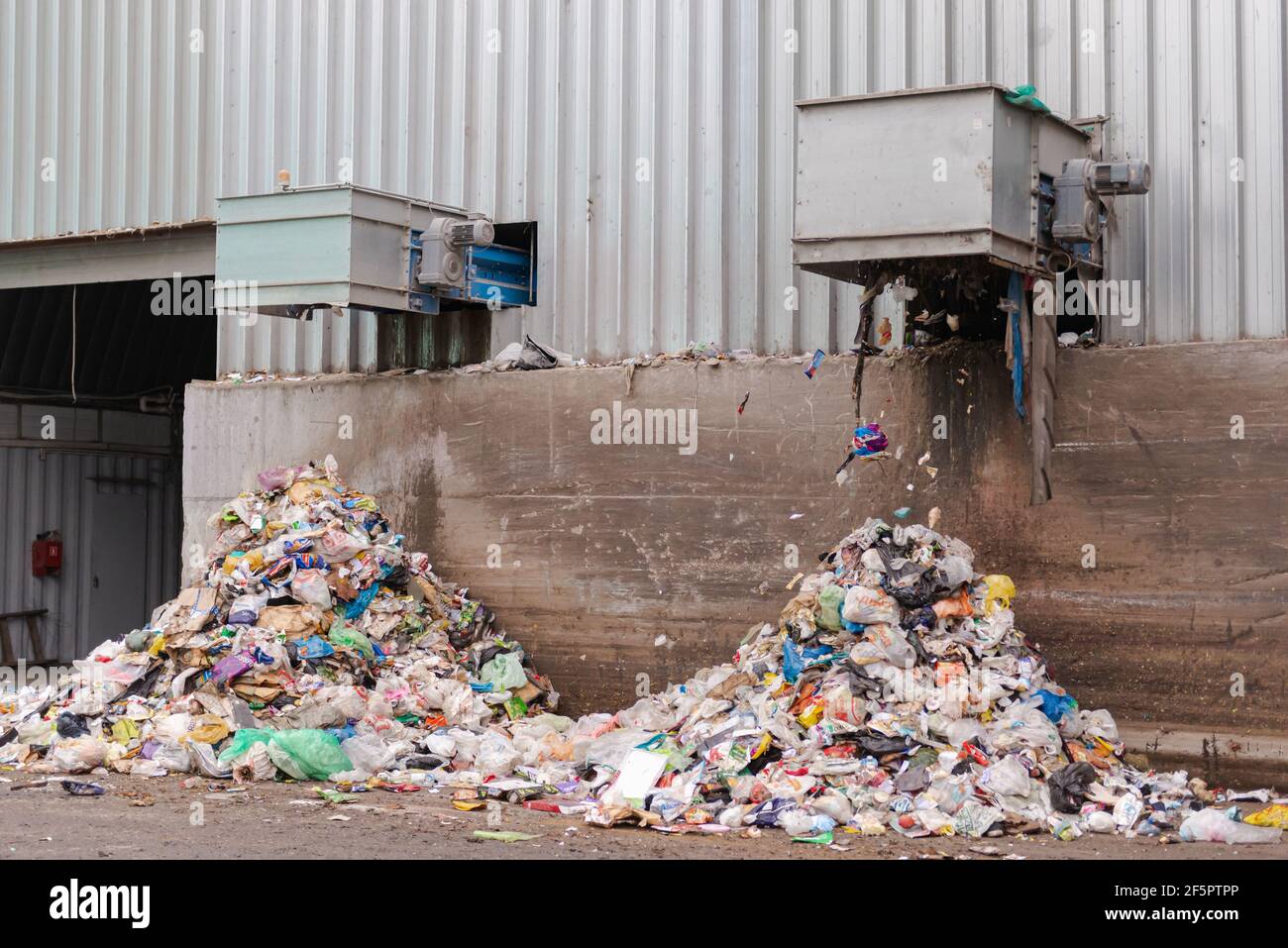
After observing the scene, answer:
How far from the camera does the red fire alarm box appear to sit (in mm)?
15156

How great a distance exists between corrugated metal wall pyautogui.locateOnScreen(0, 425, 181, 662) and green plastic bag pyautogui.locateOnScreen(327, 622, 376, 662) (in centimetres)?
732

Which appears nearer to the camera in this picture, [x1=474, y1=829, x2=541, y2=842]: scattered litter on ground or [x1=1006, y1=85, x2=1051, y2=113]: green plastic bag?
[x1=474, y1=829, x2=541, y2=842]: scattered litter on ground

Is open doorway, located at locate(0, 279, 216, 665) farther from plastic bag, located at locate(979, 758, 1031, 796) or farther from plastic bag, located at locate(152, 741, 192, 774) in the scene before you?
plastic bag, located at locate(979, 758, 1031, 796)

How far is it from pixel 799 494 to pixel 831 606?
1.11m

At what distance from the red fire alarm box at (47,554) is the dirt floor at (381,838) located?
8.24m

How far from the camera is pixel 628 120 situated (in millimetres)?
9680

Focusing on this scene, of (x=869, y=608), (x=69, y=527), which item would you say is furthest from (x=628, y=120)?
(x=69, y=527)

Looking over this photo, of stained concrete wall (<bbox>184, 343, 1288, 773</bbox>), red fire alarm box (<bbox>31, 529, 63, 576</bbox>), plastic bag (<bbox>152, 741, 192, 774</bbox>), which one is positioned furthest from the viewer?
red fire alarm box (<bbox>31, 529, 63, 576</bbox>)

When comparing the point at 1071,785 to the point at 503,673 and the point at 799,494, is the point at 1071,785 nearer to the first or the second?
the point at 799,494

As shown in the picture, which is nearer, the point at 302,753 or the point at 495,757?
the point at 302,753

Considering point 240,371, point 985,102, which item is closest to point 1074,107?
point 985,102

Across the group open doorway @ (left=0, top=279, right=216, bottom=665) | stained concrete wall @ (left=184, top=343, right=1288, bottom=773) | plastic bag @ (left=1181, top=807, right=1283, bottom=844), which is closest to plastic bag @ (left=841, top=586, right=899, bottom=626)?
stained concrete wall @ (left=184, top=343, right=1288, bottom=773)

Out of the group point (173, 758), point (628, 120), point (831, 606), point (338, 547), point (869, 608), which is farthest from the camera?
point (628, 120)

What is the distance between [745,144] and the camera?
927 centimetres
